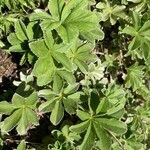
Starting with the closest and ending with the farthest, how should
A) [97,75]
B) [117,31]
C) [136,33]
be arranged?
[136,33] < [97,75] < [117,31]

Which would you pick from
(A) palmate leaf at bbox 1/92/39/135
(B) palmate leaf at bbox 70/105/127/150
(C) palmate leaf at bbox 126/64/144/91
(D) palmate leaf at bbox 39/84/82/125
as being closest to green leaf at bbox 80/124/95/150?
→ (B) palmate leaf at bbox 70/105/127/150

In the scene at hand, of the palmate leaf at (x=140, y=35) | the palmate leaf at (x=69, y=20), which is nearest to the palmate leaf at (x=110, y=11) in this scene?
the palmate leaf at (x=140, y=35)

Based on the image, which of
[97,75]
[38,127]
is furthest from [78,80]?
[38,127]

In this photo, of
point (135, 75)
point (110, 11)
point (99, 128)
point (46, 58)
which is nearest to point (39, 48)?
point (46, 58)

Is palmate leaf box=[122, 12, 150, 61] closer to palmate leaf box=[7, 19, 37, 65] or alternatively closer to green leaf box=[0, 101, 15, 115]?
palmate leaf box=[7, 19, 37, 65]

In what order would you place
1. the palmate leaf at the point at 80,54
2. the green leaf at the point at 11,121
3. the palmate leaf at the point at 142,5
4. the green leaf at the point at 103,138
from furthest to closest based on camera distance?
the palmate leaf at the point at 142,5 → the palmate leaf at the point at 80,54 → the green leaf at the point at 11,121 → the green leaf at the point at 103,138

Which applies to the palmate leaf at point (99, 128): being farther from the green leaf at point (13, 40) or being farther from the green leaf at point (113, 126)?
the green leaf at point (13, 40)

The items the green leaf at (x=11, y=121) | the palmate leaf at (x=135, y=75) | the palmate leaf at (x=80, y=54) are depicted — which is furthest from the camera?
the palmate leaf at (x=135, y=75)

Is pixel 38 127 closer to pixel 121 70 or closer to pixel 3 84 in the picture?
pixel 3 84
